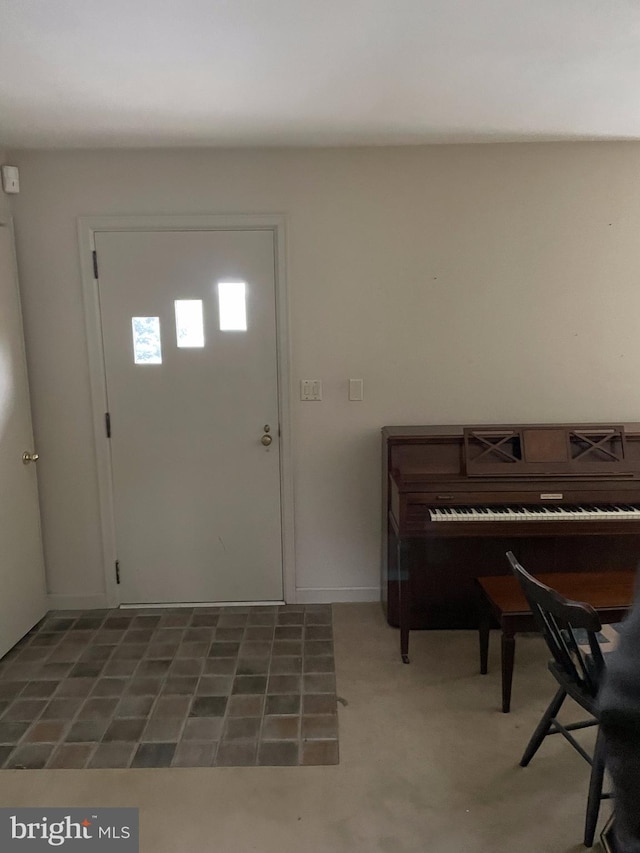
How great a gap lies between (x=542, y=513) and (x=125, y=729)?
193 cm

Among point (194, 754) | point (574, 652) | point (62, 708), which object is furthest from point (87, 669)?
point (574, 652)

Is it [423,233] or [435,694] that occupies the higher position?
[423,233]

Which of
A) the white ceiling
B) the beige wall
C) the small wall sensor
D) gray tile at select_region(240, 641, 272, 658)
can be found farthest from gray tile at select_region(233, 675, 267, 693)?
the small wall sensor

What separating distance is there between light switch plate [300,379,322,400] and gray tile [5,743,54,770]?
1.87m

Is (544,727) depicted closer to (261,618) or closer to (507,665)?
(507,665)

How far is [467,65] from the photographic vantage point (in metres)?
1.93

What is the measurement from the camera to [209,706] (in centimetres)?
237

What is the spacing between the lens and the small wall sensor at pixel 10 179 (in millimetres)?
2781

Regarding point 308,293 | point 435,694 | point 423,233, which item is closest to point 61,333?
point 308,293

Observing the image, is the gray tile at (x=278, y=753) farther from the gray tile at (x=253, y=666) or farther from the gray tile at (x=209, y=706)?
the gray tile at (x=253, y=666)

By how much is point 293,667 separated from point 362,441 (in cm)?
117

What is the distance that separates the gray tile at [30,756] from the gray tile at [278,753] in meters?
0.79

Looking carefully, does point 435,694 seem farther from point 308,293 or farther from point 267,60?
point 267,60

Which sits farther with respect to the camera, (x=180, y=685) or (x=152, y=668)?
(x=152, y=668)
